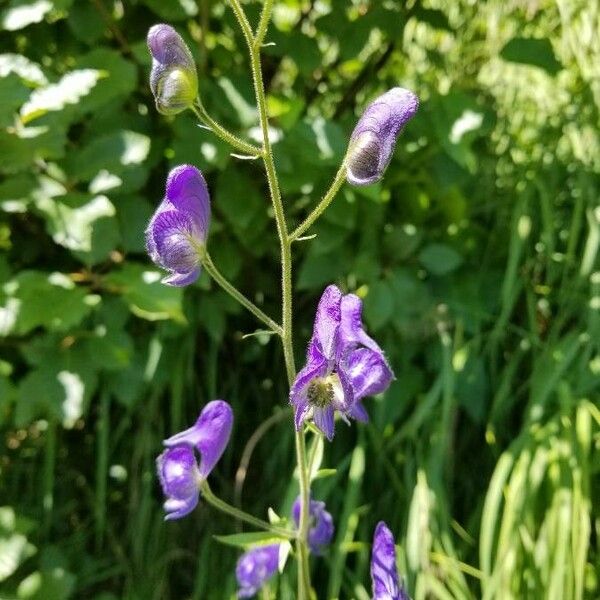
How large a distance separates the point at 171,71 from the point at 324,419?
374mm

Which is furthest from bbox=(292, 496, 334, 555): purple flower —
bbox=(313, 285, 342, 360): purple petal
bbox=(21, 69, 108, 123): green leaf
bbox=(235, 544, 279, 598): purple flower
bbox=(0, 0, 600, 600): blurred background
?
bbox=(21, 69, 108, 123): green leaf

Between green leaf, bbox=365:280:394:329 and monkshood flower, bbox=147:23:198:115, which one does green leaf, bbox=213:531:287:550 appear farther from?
green leaf, bbox=365:280:394:329

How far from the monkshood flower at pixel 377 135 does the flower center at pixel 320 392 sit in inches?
8.0

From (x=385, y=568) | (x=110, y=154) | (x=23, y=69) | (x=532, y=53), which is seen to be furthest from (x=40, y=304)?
(x=532, y=53)

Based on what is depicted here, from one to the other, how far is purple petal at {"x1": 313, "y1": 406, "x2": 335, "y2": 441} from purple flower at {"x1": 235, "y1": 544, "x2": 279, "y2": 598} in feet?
1.71

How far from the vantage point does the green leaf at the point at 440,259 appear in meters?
1.72

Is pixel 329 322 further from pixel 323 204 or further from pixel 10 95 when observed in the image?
pixel 10 95

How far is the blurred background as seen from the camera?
1474mm

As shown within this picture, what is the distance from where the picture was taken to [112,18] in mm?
1657

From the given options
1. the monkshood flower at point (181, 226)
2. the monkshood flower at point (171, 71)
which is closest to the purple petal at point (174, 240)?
the monkshood flower at point (181, 226)

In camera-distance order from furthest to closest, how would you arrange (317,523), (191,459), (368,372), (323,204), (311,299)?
(311,299)
(317,523)
(191,459)
(368,372)
(323,204)

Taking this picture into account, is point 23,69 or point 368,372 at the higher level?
point 23,69

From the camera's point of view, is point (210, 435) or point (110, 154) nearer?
point (210, 435)

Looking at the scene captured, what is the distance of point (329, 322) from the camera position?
2.66 ft
